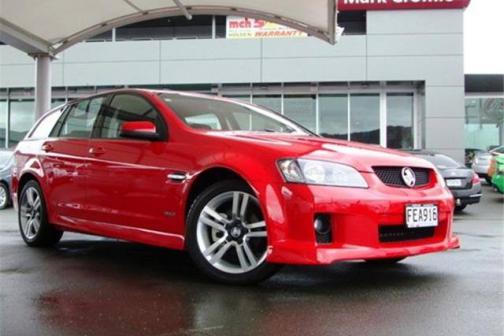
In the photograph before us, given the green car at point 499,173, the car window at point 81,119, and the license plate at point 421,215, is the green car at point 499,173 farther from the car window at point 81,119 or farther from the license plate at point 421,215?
the car window at point 81,119

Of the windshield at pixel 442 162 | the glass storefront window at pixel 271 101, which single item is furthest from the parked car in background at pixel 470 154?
the windshield at pixel 442 162

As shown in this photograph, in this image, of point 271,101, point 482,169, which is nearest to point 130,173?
point 482,169

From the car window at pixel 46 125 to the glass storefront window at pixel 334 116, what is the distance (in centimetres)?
1398

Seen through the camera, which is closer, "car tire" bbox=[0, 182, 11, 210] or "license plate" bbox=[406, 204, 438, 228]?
"license plate" bbox=[406, 204, 438, 228]

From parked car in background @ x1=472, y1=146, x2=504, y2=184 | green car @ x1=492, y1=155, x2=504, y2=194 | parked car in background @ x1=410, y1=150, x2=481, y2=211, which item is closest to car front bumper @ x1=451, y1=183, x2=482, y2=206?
parked car in background @ x1=410, y1=150, x2=481, y2=211

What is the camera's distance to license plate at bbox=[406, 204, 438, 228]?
14.4 feet

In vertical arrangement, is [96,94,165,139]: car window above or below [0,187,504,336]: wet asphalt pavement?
above

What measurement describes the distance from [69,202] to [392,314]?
11.0ft

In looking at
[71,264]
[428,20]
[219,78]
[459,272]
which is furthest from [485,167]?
[71,264]

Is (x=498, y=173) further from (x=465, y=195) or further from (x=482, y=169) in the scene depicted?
(x=482, y=169)

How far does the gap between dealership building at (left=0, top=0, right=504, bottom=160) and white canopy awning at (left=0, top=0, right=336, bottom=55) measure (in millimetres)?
9396

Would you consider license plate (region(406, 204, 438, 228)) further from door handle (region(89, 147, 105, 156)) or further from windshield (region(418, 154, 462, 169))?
windshield (region(418, 154, 462, 169))

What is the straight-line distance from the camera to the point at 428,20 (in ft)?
63.8

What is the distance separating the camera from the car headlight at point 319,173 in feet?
13.6
